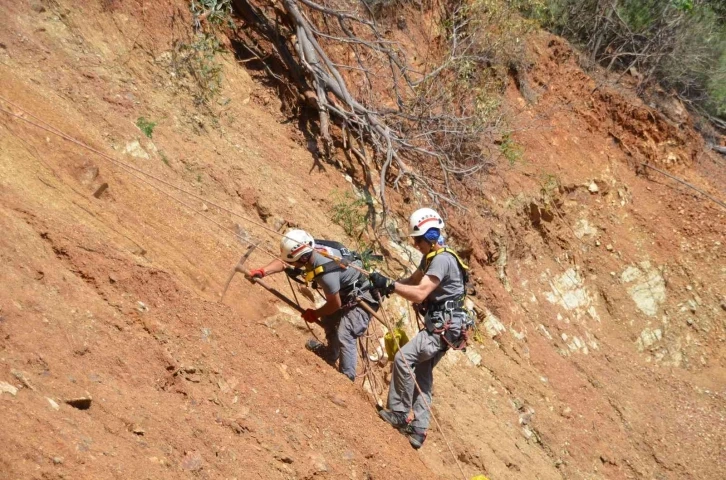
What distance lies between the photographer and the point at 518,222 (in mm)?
11469

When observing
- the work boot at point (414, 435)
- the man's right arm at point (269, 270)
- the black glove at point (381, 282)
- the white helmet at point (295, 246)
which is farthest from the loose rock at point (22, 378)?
the work boot at point (414, 435)

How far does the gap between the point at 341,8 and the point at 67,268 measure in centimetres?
725

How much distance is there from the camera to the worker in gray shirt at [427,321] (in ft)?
19.3

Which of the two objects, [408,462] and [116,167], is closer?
[408,462]

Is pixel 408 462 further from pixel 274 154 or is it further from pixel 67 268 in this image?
pixel 274 154

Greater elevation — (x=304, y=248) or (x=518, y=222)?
(x=304, y=248)

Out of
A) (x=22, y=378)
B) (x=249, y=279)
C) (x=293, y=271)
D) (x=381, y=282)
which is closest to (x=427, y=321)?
(x=381, y=282)

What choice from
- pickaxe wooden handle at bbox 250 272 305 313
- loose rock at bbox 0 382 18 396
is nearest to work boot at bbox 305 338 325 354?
pickaxe wooden handle at bbox 250 272 305 313

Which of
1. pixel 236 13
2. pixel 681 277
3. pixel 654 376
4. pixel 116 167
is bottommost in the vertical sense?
pixel 654 376

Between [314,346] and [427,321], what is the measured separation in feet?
3.26

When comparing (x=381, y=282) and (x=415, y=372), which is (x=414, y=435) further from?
(x=381, y=282)

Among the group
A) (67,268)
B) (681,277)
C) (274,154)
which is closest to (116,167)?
(67,268)

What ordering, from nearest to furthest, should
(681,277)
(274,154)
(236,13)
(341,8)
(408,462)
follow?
(408,462) → (274,154) → (236,13) → (341,8) → (681,277)

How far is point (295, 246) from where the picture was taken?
5910 mm
